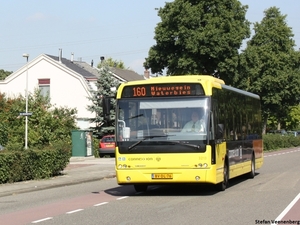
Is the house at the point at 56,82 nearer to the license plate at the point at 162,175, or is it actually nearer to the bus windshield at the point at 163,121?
the bus windshield at the point at 163,121

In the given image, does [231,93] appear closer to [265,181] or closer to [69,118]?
[265,181]

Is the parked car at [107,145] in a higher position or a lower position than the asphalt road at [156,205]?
higher

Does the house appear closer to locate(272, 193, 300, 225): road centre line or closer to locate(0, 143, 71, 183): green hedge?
locate(0, 143, 71, 183): green hedge

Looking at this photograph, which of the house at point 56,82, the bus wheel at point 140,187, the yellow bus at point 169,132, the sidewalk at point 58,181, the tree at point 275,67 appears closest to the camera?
the yellow bus at point 169,132

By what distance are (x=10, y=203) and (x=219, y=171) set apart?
5235mm

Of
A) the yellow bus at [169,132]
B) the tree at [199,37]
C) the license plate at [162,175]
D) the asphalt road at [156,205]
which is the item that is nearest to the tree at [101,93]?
the tree at [199,37]

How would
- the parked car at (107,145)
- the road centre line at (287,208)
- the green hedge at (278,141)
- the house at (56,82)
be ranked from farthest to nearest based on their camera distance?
the house at (56,82) < the green hedge at (278,141) < the parked car at (107,145) < the road centre line at (287,208)

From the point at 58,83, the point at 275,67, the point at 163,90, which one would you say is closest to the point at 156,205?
the point at 163,90

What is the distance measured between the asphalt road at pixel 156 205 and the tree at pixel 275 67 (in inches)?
1948

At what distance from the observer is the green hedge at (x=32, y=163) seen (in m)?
21.0

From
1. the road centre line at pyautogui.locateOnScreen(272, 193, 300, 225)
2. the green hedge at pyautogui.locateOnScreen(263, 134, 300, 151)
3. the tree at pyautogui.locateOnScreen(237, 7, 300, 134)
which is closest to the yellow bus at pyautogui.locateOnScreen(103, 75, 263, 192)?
the road centre line at pyautogui.locateOnScreen(272, 193, 300, 225)

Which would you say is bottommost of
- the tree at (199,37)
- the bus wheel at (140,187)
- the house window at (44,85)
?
the bus wheel at (140,187)

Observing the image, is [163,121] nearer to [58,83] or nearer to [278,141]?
[278,141]

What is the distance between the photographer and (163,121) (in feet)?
54.3
